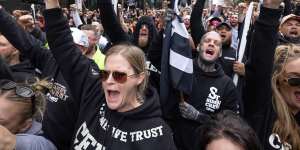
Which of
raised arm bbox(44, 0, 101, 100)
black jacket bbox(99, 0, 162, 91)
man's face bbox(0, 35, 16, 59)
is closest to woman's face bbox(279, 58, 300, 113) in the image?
raised arm bbox(44, 0, 101, 100)

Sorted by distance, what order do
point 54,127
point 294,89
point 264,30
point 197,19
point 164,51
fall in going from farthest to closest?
point 197,19
point 164,51
point 54,127
point 294,89
point 264,30

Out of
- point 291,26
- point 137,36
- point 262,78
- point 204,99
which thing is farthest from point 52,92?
point 291,26

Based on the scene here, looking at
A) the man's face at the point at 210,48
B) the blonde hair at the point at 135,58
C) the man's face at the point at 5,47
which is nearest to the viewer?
the blonde hair at the point at 135,58

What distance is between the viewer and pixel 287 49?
7.38 feet

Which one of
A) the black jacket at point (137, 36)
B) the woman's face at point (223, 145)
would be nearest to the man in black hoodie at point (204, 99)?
the black jacket at point (137, 36)

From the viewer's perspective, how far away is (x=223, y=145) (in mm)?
1601

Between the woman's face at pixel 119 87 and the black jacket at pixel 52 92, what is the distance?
485 mm

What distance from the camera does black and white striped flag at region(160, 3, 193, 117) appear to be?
3.50m

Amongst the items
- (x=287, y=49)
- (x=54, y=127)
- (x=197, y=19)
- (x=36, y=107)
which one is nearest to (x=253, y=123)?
(x=287, y=49)

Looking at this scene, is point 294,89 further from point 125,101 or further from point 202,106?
point 202,106

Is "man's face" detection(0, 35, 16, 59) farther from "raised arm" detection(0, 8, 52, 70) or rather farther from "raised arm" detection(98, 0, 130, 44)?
"raised arm" detection(98, 0, 130, 44)

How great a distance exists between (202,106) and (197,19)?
5.21 ft

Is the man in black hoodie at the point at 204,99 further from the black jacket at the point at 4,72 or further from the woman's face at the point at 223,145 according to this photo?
the woman's face at the point at 223,145

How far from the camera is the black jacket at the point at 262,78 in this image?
1938 mm
